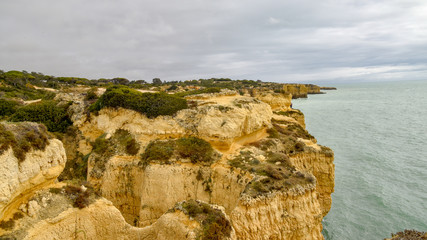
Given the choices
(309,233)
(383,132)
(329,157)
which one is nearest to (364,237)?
(329,157)

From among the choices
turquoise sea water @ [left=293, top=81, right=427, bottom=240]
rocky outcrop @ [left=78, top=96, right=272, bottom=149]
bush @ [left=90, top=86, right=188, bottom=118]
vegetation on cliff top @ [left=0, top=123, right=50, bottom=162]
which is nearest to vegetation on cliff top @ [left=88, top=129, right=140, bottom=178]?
rocky outcrop @ [left=78, top=96, right=272, bottom=149]

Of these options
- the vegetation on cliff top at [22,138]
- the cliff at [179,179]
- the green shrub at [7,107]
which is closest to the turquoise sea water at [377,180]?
the cliff at [179,179]

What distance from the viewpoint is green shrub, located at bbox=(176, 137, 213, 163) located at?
55.0ft

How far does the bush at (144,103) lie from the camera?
1939 cm

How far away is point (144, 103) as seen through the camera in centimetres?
1981

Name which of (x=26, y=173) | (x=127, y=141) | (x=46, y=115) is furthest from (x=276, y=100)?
(x=26, y=173)

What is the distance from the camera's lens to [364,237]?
62.5 ft

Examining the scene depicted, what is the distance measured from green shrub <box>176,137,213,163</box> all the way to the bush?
9.76ft

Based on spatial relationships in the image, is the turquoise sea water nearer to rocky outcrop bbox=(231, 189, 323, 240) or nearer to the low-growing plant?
rocky outcrop bbox=(231, 189, 323, 240)

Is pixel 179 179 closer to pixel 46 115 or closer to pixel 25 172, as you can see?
pixel 25 172

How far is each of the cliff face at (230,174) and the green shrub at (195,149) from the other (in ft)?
1.44

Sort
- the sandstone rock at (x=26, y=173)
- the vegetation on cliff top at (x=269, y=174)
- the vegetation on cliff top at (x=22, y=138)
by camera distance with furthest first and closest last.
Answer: the vegetation on cliff top at (x=269, y=174)
the vegetation on cliff top at (x=22, y=138)
the sandstone rock at (x=26, y=173)

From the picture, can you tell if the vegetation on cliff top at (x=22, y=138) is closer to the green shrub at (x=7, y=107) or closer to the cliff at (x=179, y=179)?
the cliff at (x=179, y=179)

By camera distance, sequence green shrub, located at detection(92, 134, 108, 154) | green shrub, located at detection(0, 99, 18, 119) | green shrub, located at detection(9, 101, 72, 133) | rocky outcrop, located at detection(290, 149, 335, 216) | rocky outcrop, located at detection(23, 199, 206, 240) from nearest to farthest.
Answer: rocky outcrop, located at detection(23, 199, 206, 240), green shrub, located at detection(92, 134, 108, 154), rocky outcrop, located at detection(290, 149, 335, 216), green shrub, located at detection(9, 101, 72, 133), green shrub, located at detection(0, 99, 18, 119)
